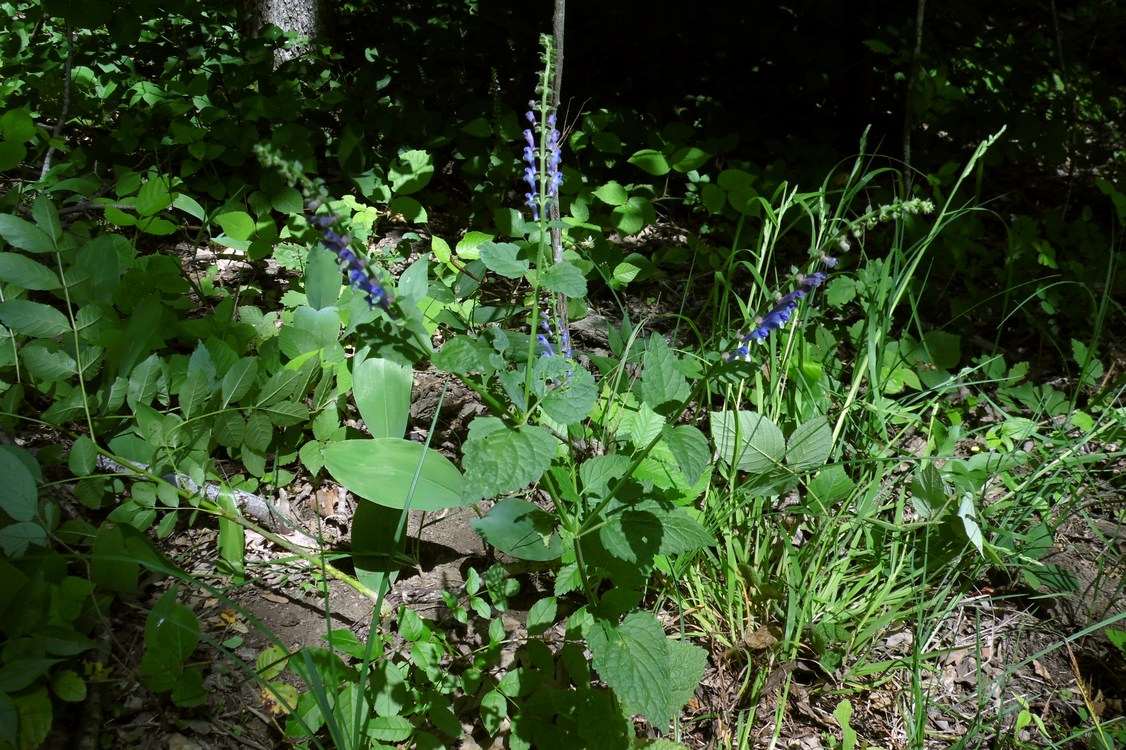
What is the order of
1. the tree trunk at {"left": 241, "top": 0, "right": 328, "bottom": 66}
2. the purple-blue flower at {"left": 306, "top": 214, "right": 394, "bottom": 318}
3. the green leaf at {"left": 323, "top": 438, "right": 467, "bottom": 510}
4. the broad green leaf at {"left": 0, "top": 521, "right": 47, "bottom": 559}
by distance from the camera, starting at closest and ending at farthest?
1. the purple-blue flower at {"left": 306, "top": 214, "right": 394, "bottom": 318}
2. the broad green leaf at {"left": 0, "top": 521, "right": 47, "bottom": 559}
3. the green leaf at {"left": 323, "top": 438, "right": 467, "bottom": 510}
4. the tree trunk at {"left": 241, "top": 0, "right": 328, "bottom": 66}

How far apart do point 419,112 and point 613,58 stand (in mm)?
985

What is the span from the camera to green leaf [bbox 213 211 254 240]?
7.24 feet

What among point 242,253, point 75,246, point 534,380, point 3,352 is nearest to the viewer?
point 534,380

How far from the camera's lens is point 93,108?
2842 mm

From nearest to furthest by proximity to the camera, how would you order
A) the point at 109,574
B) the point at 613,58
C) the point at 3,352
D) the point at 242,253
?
the point at 109,574 → the point at 3,352 → the point at 242,253 → the point at 613,58

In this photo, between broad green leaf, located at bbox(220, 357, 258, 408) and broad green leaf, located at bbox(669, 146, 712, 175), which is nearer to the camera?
broad green leaf, located at bbox(220, 357, 258, 408)

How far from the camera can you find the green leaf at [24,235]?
5.42ft

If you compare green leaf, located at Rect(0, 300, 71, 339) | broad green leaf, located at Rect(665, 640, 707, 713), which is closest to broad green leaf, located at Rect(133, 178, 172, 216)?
green leaf, located at Rect(0, 300, 71, 339)

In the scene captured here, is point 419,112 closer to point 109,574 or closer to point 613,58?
point 613,58

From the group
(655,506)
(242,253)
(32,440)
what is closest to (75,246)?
(32,440)

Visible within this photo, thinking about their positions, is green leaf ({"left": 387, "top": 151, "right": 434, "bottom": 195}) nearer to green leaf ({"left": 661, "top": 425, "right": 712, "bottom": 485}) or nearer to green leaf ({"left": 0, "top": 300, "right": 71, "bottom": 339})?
green leaf ({"left": 0, "top": 300, "right": 71, "bottom": 339})

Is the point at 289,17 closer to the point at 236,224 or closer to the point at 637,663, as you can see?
the point at 236,224

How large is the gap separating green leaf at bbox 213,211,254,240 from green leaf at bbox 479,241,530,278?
1219 millimetres

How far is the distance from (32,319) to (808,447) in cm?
179
